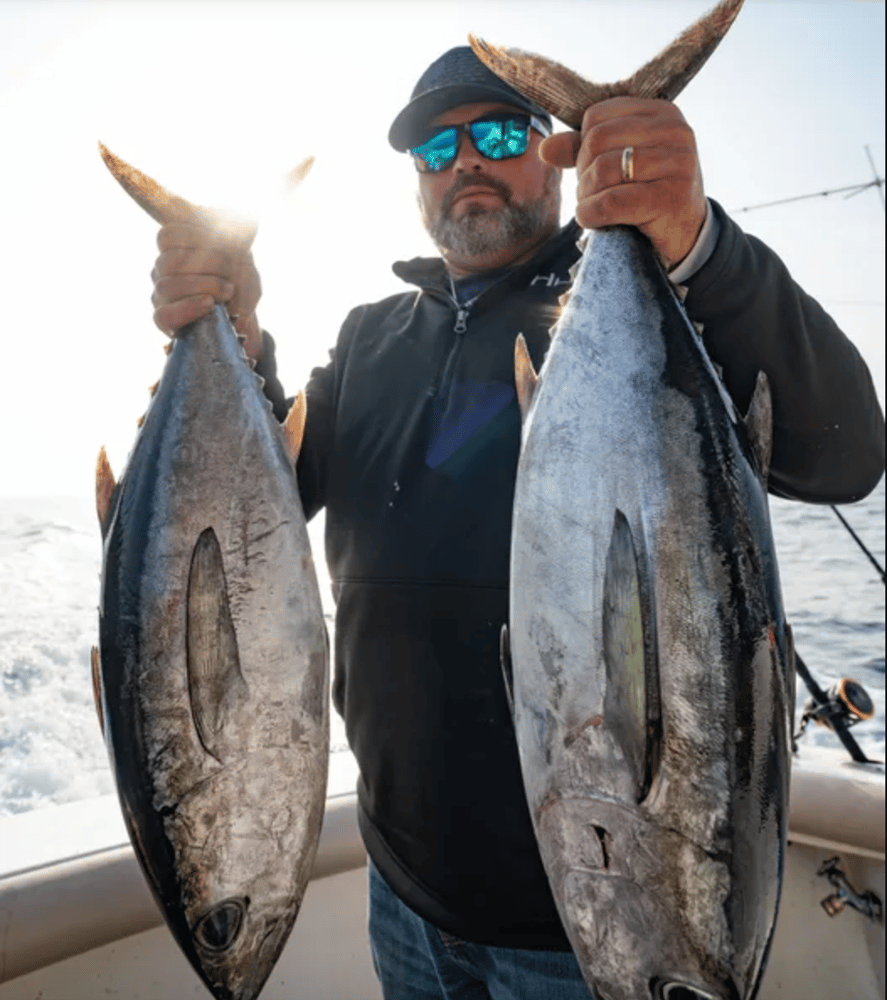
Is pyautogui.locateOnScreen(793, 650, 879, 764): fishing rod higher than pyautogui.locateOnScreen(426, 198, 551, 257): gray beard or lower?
lower

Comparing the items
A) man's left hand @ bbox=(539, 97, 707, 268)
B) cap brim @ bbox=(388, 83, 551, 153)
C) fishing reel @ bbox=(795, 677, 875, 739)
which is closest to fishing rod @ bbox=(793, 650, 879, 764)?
fishing reel @ bbox=(795, 677, 875, 739)

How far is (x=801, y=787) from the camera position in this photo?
9.69 feet

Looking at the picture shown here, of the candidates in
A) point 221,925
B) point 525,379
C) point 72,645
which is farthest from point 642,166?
point 72,645

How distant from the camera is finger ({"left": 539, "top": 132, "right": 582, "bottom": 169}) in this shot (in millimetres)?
1236

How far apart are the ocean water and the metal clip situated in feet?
2.01

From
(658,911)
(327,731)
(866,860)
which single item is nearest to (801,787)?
(866,860)

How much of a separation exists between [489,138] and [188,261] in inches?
39.1

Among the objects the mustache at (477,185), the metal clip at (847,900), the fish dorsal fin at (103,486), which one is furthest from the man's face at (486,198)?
the metal clip at (847,900)

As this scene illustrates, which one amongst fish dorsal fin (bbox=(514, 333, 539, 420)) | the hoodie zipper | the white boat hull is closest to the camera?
fish dorsal fin (bbox=(514, 333, 539, 420))

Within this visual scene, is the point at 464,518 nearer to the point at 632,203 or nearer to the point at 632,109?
the point at 632,203

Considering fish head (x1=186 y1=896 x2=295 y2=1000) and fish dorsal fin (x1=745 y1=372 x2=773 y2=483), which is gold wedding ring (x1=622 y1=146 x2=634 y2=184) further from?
fish head (x1=186 y1=896 x2=295 y2=1000)

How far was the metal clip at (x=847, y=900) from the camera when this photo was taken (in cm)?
286

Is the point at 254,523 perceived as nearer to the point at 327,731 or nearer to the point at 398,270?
the point at 327,731

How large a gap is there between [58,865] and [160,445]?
170 cm
